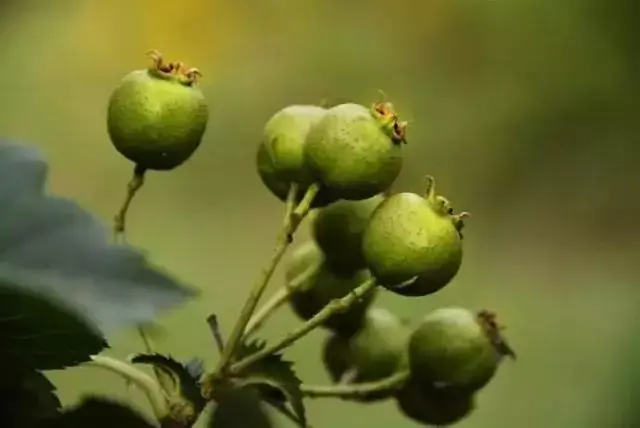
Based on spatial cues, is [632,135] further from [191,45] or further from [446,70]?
[191,45]

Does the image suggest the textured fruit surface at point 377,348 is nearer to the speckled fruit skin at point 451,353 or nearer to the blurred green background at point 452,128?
the speckled fruit skin at point 451,353

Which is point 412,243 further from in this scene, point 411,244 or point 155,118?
point 155,118

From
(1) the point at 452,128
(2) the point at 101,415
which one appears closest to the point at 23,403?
(2) the point at 101,415

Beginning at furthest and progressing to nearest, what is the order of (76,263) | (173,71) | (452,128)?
1. (452,128)
2. (173,71)
3. (76,263)

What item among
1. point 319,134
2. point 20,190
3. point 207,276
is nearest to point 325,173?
point 319,134

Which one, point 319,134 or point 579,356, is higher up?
point 319,134
